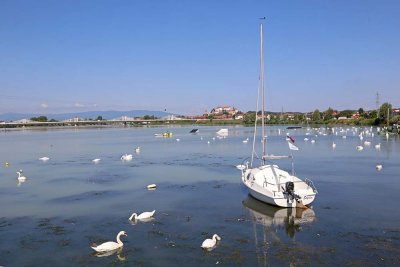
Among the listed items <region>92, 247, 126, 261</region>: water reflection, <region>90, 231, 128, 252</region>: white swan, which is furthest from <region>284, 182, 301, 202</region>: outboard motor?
<region>92, 247, 126, 261</region>: water reflection

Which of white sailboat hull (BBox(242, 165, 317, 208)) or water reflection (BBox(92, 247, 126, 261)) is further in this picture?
white sailboat hull (BBox(242, 165, 317, 208))

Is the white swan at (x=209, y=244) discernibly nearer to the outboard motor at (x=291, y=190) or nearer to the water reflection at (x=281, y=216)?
the water reflection at (x=281, y=216)

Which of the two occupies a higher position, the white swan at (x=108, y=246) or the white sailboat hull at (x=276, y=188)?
the white sailboat hull at (x=276, y=188)

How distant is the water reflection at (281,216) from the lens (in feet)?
63.9

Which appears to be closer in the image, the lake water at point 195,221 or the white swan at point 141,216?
the lake water at point 195,221

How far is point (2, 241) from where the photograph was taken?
58.5ft

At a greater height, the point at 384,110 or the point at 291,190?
the point at 384,110

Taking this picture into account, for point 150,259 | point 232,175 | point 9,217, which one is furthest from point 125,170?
point 150,259

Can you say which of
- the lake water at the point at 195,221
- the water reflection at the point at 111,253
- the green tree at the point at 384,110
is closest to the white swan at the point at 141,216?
the lake water at the point at 195,221

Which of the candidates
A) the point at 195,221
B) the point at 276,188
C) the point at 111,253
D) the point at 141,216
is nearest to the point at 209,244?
the point at 111,253

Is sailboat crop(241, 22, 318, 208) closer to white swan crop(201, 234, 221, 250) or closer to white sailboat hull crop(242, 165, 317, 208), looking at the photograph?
white sailboat hull crop(242, 165, 317, 208)

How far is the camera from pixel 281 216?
69.4ft

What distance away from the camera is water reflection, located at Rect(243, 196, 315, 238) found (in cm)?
1948

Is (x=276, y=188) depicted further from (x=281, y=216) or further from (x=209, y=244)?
(x=209, y=244)
